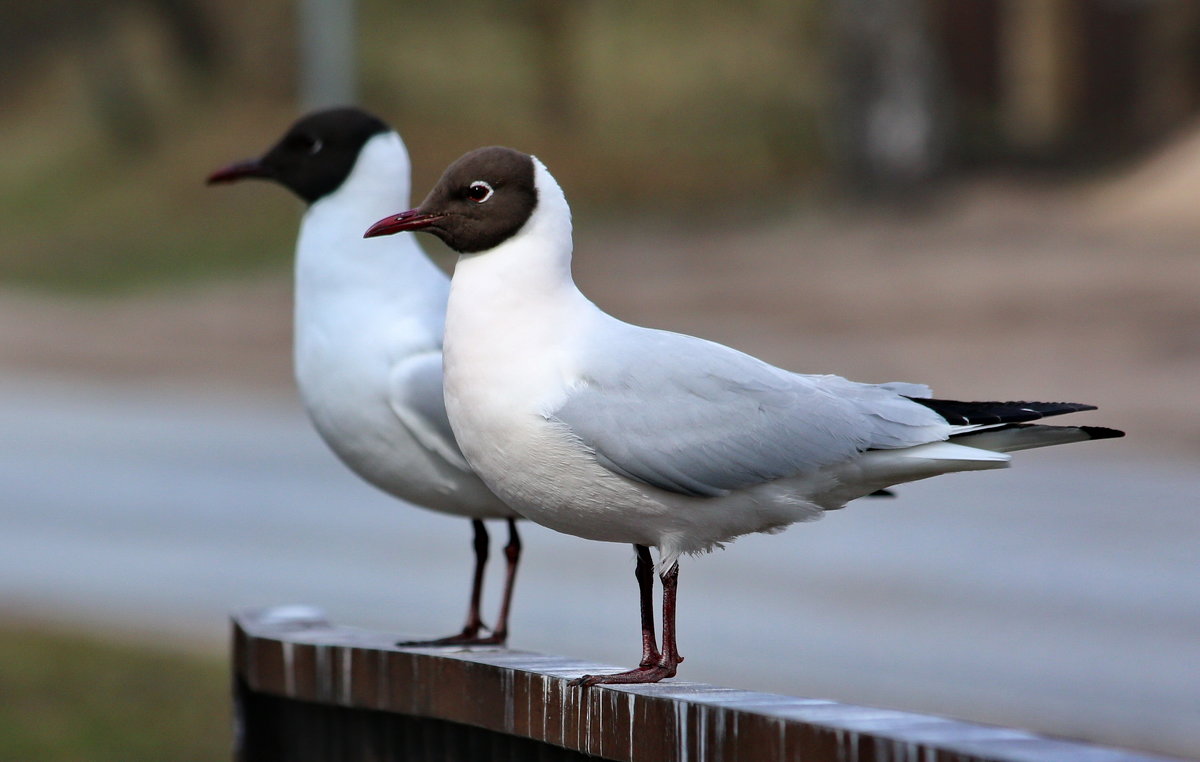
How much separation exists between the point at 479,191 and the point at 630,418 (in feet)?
1.74

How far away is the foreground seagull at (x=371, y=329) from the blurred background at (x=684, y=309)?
209 centimetres

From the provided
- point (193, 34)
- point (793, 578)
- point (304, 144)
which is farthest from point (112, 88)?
point (304, 144)

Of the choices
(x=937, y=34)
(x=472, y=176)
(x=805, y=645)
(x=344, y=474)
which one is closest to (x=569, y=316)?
(x=472, y=176)

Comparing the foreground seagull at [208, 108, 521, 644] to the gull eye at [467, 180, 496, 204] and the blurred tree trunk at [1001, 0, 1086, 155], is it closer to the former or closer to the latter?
the gull eye at [467, 180, 496, 204]

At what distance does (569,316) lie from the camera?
3.15 meters

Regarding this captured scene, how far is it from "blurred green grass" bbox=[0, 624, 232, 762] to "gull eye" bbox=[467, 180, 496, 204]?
119 inches

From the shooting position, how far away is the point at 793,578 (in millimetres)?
8375

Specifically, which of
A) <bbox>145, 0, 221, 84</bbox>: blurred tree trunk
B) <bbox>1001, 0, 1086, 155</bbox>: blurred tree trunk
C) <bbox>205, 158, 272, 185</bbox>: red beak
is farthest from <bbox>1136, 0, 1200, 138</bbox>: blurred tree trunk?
<bbox>205, 158, 272, 185</bbox>: red beak

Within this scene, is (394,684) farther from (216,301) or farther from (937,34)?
(937,34)

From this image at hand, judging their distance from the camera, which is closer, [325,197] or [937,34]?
[325,197]

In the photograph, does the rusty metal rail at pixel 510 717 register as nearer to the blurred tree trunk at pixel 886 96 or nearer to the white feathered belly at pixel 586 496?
the white feathered belly at pixel 586 496

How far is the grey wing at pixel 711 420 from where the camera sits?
3029mm

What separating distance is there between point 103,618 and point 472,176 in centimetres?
490

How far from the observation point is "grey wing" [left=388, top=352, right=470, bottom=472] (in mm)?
3822
